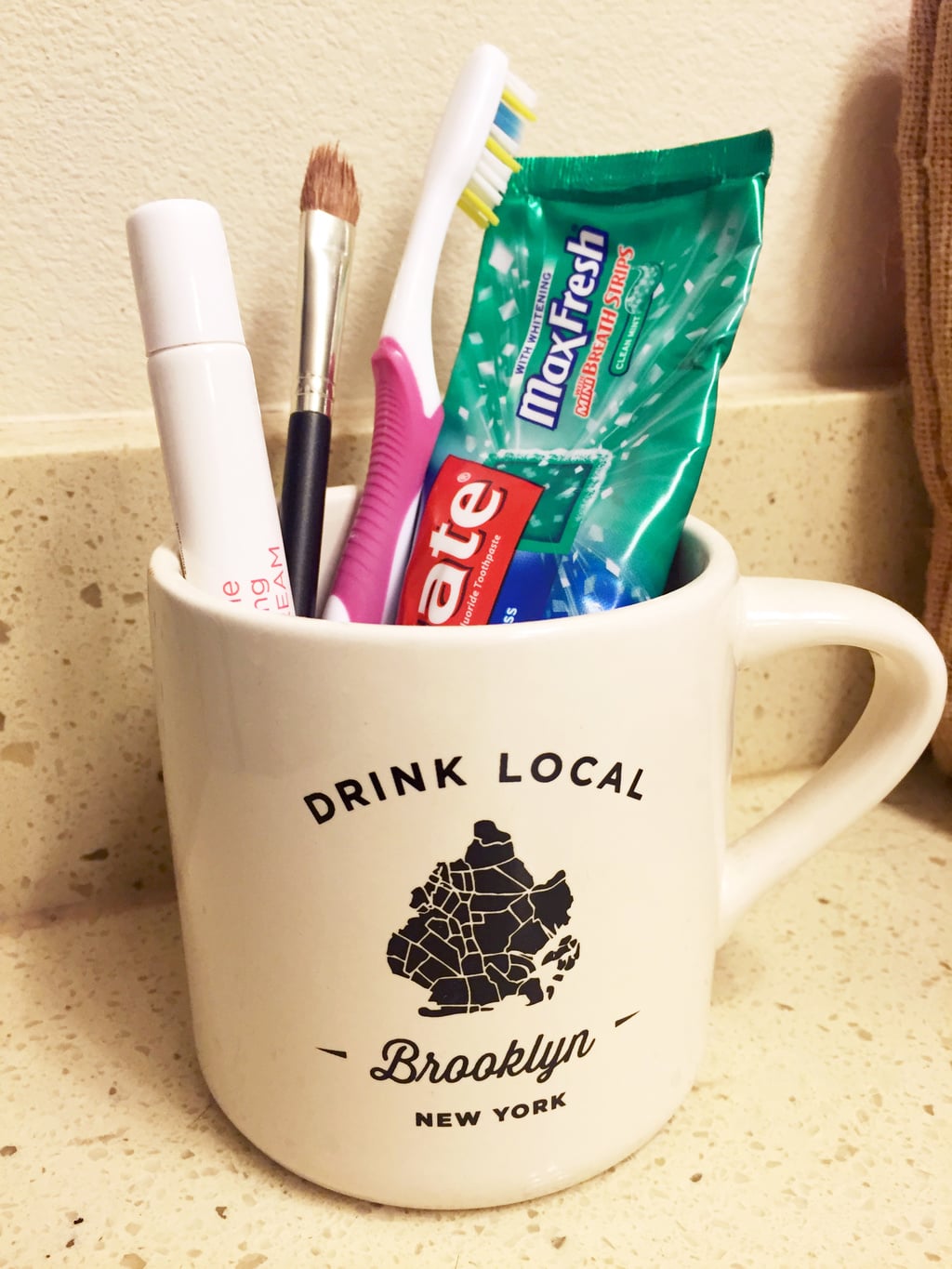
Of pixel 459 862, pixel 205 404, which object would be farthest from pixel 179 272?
pixel 459 862

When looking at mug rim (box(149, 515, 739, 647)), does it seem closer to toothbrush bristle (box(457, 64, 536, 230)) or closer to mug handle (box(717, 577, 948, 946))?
mug handle (box(717, 577, 948, 946))

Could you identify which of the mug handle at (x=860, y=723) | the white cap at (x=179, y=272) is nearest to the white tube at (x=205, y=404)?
the white cap at (x=179, y=272)

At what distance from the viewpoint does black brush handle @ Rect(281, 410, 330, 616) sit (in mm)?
283

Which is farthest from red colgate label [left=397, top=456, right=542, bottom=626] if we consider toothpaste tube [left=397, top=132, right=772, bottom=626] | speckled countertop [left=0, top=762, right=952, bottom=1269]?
speckled countertop [left=0, top=762, right=952, bottom=1269]

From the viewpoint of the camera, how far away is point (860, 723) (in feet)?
0.95

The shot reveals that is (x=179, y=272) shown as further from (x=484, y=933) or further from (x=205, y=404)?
(x=484, y=933)

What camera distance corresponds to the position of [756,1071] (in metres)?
0.29

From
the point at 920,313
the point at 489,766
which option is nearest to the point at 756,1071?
the point at 489,766

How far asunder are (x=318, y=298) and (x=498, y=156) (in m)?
0.06

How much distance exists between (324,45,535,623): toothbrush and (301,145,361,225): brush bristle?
0.02 m

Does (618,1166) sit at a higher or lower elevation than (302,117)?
lower

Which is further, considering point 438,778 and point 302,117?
point 302,117

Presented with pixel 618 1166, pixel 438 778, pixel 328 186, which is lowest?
pixel 618 1166

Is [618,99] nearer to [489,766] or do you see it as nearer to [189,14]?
[189,14]
